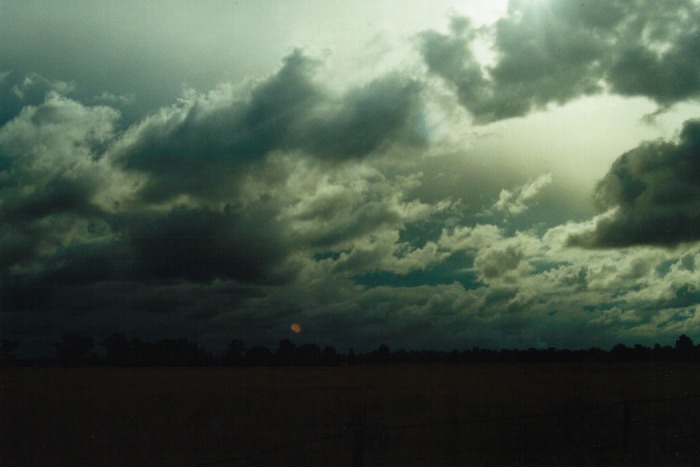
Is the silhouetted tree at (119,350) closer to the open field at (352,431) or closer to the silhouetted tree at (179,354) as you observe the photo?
the silhouetted tree at (179,354)

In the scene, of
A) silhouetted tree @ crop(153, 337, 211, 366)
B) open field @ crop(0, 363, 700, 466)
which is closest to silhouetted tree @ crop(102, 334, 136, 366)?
silhouetted tree @ crop(153, 337, 211, 366)

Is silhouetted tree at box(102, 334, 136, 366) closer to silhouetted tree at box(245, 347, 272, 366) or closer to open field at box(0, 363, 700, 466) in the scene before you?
silhouetted tree at box(245, 347, 272, 366)

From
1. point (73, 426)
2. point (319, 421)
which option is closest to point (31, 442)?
point (73, 426)

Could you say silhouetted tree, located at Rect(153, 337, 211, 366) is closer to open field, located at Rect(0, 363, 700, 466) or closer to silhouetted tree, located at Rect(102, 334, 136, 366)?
silhouetted tree, located at Rect(102, 334, 136, 366)

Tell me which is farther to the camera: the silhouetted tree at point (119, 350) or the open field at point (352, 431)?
the silhouetted tree at point (119, 350)

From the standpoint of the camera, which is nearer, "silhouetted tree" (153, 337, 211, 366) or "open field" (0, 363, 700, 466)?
"open field" (0, 363, 700, 466)

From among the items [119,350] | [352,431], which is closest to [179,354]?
[119,350]

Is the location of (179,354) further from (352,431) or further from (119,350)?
(352,431)

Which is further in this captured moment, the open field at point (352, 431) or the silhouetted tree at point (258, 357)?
the silhouetted tree at point (258, 357)

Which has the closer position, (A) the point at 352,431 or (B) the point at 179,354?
(A) the point at 352,431

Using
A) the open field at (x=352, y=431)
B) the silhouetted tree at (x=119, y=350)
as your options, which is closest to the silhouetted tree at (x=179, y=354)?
the silhouetted tree at (x=119, y=350)

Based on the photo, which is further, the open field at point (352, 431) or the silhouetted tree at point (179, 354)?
the silhouetted tree at point (179, 354)

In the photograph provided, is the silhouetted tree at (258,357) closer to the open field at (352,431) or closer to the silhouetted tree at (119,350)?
the silhouetted tree at (119,350)

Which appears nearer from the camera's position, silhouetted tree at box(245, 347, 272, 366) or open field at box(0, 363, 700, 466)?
open field at box(0, 363, 700, 466)
